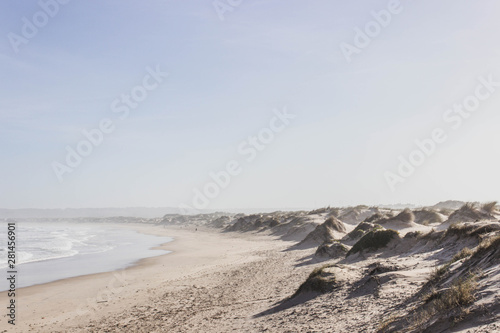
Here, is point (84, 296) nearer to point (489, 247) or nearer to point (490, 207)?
point (489, 247)

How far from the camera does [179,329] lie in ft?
32.1

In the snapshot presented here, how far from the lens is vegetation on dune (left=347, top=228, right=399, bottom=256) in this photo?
16156 millimetres

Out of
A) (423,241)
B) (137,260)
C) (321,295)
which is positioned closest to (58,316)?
(321,295)

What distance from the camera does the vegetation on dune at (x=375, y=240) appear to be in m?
16.2

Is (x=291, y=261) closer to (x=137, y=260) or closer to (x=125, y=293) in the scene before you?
(x=125, y=293)

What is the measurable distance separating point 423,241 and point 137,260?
21.6m

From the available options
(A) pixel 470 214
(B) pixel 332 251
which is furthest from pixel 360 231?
(A) pixel 470 214

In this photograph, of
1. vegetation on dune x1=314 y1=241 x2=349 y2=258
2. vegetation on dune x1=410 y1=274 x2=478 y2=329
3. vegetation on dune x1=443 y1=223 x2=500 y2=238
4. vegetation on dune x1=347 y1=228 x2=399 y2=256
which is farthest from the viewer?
vegetation on dune x1=314 y1=241 x2=349 y2=258

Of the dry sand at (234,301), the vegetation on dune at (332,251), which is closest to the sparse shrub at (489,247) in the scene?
A: the dry sand at (234,301)

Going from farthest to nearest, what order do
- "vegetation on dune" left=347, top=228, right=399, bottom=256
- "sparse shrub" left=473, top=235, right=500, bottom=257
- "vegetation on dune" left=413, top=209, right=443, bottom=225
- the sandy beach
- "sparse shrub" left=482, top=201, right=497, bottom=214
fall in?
1. "vegetation on dune" left=413, top=209, right=443, bottom=225
2. "sparse shrub" left=482, top=201, right=497, bottom=214
3. "vegetation on dune" left=347, top=228, right=399, bottom=256
4. "sparse shrub" left=473, top=235, right=500, bottom=257
5. the sandy beach

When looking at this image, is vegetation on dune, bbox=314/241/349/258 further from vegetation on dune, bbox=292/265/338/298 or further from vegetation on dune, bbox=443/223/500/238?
vegetation on dune, bbox=292/265/338/298

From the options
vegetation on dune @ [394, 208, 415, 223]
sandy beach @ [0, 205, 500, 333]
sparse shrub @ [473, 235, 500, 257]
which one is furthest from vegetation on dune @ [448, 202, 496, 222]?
sparse shrub @ [473, 235, 500, 257]

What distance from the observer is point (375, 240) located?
53.6 feet

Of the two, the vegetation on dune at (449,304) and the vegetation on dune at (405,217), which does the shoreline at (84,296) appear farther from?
the vegetation on dune at (405,217)
